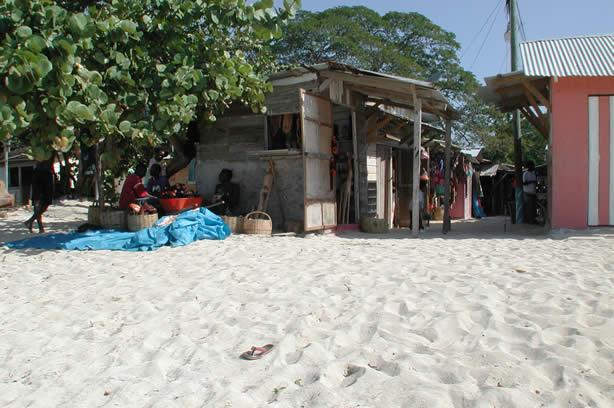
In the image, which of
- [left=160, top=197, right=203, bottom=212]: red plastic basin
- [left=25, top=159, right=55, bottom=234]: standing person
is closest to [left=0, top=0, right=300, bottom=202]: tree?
[left=160, top=197, right=203, bottom=212]: red plastic basin

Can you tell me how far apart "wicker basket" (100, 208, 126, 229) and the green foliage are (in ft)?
4.30

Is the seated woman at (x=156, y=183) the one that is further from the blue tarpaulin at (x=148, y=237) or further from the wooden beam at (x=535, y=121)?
the wooden beam at (x=535, y=121)

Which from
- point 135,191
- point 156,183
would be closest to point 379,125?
point 156,183

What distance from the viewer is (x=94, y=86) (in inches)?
210

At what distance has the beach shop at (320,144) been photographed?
26.7 ft

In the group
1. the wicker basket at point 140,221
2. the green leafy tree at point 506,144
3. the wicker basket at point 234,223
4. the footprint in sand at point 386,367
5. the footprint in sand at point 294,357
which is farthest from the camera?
the green leafy tree at point 506,144

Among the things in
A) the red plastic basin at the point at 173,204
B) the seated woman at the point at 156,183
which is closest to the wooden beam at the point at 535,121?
the red plastic basin at the point at 173,204

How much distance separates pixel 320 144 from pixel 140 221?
11.8 ft

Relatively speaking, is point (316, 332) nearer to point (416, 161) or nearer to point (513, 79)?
point (416, 161)

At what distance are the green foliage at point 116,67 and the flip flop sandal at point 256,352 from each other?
12.2ft

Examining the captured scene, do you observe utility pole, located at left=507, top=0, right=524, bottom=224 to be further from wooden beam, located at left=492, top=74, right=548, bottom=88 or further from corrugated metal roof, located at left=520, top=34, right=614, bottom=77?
wooden beam, located at left=492, top=74, right=548, bottom=88

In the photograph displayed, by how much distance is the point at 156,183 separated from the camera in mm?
9109

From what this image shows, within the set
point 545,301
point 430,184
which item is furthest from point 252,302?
point 430,184

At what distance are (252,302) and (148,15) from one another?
16.3 feet
